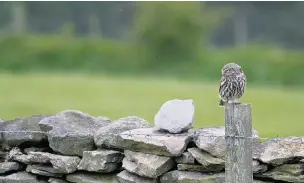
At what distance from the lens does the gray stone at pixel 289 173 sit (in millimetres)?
4566

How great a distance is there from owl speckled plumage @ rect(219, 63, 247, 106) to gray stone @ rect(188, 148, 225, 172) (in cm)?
42

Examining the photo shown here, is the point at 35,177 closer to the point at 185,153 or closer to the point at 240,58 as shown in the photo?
the point at 185,153

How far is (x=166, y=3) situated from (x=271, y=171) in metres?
17.7

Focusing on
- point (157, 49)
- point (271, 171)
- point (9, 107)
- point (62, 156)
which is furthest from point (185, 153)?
point (157, 49)

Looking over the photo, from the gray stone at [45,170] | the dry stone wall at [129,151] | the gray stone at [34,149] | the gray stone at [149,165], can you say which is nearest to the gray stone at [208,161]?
the dry stone wall at [129,151]

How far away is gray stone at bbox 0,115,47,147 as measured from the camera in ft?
17.6

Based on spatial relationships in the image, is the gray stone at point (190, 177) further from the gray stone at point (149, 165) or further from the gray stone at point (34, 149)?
the gray stone at point (34, 149)

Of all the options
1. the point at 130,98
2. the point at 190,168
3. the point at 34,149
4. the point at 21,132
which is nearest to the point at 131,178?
the point at 190,168

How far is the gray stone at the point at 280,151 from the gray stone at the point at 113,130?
3.45 ft

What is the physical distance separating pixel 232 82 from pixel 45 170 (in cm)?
166

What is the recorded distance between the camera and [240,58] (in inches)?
805

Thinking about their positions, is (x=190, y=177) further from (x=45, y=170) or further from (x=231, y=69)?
(x=45, y=170)

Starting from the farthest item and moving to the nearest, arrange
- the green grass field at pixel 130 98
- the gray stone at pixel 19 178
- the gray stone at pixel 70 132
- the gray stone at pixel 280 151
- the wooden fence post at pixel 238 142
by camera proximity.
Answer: the green grass field at pixel 130 98 → the gray stone at pixel 19 178 → the gray stone at pixel 70 132 → the gray stone at pixel 280 151 → the wooden fence post at pixel 238 142

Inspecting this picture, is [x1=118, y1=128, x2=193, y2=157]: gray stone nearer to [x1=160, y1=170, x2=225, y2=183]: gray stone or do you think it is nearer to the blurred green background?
[x1=160, y1=170, x2=225, y2=183]: gray stone
